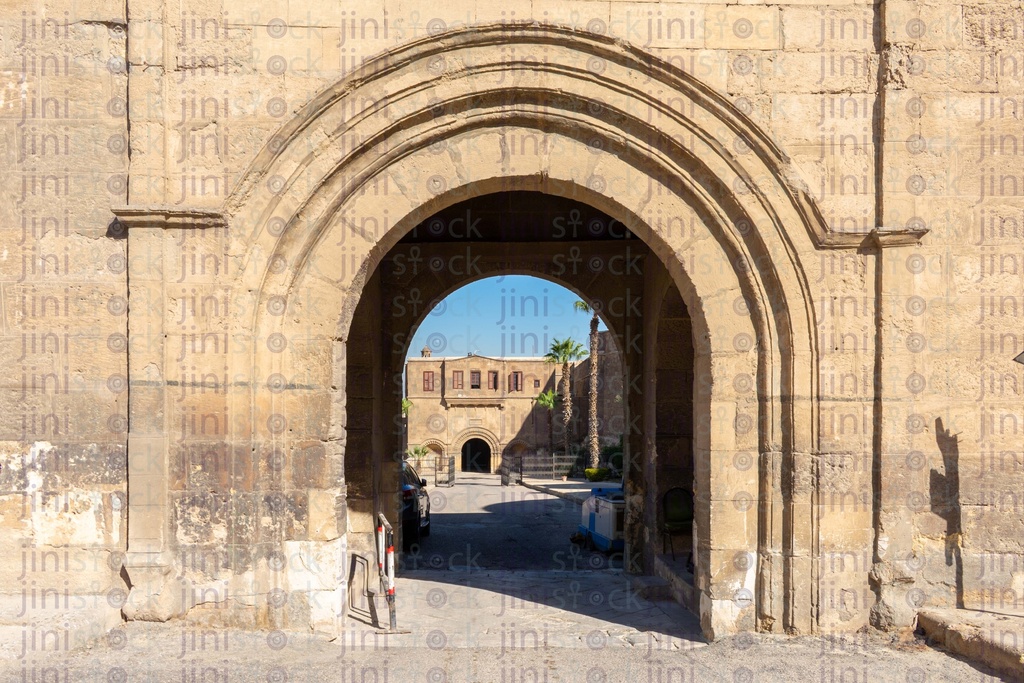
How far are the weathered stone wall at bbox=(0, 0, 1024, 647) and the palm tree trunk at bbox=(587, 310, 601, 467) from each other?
800 inches

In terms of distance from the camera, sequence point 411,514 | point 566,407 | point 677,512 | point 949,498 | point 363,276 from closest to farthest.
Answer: point 949,498 < point 363,276 < point 677,512 < point 411,514 < point 566,407

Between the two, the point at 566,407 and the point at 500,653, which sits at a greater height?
the point at 500,653

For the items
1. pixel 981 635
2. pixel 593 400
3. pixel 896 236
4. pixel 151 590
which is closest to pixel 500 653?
pixel 151 590

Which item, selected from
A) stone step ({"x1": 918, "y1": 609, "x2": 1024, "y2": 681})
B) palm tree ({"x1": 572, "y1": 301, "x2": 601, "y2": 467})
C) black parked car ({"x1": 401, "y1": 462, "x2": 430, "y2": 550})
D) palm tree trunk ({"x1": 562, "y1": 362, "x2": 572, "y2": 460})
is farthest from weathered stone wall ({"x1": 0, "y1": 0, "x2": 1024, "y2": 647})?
palm tree trunk ({"x1": 562, "y1": 362, "x2": 572, "y2": 460})

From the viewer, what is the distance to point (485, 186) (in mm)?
5047

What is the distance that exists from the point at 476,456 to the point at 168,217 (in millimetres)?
30302

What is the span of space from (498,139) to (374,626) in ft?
12.1

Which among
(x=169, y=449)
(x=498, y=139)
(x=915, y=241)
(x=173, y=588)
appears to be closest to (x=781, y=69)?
(x=915, y=241)

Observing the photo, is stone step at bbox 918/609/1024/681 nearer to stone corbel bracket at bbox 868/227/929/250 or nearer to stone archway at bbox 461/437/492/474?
stone corbel bracket at bbox 868/227/929/250

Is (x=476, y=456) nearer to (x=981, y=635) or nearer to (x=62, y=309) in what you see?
(x=62, y=309)

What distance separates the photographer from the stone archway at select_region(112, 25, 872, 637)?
4695mm

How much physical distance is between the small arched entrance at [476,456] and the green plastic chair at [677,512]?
26.7 meters

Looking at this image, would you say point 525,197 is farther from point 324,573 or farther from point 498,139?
point 324,573

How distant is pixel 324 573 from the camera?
4750 millimetres
